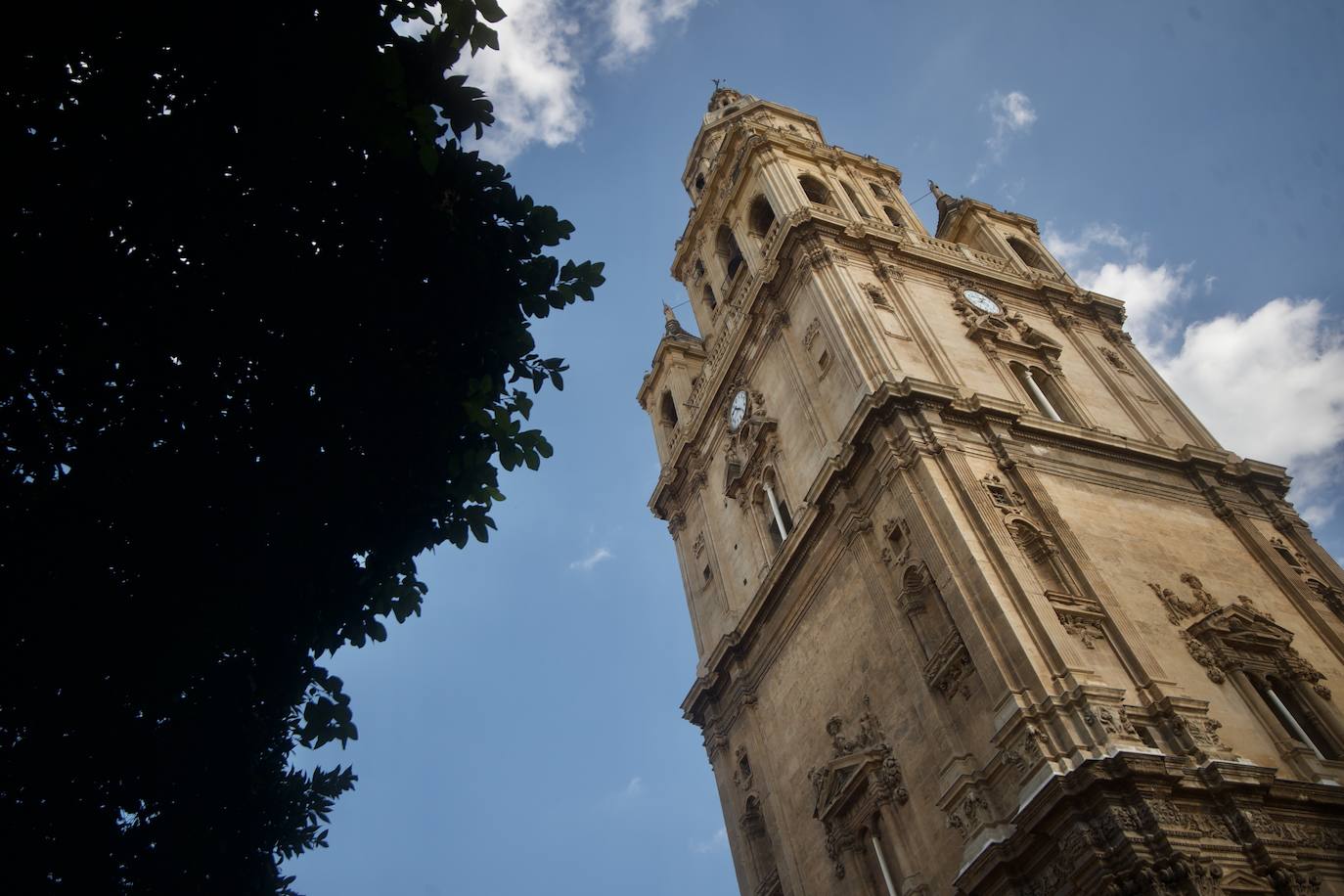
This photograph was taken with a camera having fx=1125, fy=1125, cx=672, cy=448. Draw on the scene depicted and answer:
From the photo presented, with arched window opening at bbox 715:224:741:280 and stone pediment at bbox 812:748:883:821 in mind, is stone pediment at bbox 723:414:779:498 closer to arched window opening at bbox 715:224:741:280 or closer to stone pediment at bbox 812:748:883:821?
arched window opening at bbox 715:224:741:280

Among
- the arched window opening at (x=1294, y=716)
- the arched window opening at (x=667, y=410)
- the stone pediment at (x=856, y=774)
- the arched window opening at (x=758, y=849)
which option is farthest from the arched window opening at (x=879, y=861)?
the arched window opening at (x=667, y=410)

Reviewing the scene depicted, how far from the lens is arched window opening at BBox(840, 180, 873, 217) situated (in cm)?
3572

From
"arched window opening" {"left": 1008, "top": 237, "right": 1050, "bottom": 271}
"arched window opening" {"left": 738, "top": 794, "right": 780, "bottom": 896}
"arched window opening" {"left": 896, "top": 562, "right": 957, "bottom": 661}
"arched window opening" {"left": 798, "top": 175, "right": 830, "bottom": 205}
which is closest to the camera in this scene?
"arched window opening" {"left": 896, "top": 562, "right": 957, "bottom": 661}

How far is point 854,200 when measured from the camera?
3650cm

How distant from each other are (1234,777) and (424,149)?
15678 millimetres

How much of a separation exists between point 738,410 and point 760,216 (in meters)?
8.34

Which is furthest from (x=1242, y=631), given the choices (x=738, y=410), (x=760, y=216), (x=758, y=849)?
(x=760, y=216)

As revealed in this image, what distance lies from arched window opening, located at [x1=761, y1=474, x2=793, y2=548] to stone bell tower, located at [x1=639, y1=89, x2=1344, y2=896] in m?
0.09

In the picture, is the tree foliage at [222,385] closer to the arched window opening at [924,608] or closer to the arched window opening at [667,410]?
the arched window opening at [924,608]

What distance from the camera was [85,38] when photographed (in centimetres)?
795

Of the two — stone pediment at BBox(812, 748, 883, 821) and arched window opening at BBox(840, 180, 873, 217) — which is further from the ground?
arched window opening at BBox(840, 180, 873, 217)

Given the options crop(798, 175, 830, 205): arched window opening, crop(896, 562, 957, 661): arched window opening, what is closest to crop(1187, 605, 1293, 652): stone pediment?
crop(896, 562, 957, 661): arched window opening

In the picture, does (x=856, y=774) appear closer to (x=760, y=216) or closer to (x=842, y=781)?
(x=842, y=781)

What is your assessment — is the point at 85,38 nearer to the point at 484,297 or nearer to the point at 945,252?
the point at 484,297
